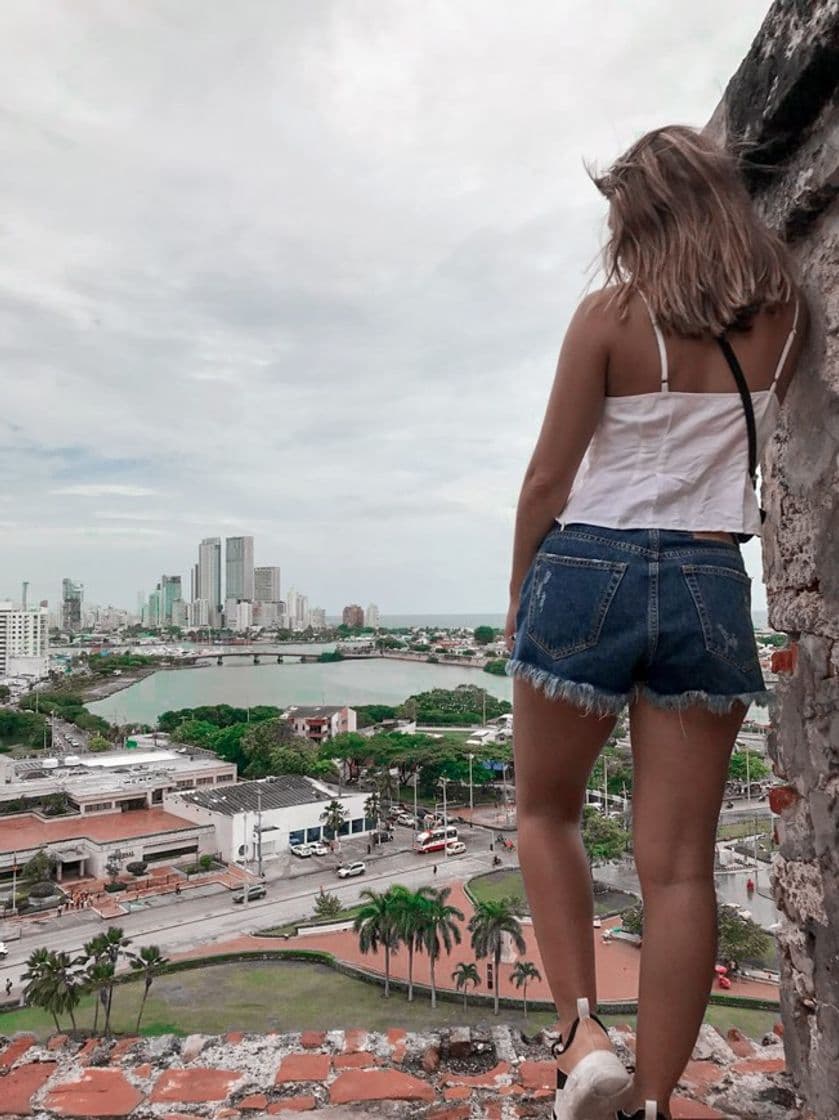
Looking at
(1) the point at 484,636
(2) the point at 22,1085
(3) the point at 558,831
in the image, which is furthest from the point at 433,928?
(1) the point at 484,636

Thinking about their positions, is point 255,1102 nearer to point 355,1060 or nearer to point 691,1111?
point 355,1060

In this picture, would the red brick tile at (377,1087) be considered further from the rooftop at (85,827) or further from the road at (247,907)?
the rooftop at (85,827)

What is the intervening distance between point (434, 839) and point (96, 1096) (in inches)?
609

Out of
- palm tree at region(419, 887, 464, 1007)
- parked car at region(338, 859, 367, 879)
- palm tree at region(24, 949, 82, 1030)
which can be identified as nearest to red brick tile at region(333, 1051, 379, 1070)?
palm tree at region(24, 949, 82, 1030)

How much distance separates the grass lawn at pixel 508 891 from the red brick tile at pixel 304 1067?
1074 centimetres

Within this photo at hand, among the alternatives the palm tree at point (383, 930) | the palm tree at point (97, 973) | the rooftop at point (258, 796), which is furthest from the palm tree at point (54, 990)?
the rooftop at point (258, 796)

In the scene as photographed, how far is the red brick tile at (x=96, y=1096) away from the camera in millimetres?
1717

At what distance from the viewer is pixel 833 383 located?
92 centimetres

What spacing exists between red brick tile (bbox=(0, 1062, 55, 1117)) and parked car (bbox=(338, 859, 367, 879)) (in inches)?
519

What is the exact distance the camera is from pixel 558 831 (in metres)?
0.93

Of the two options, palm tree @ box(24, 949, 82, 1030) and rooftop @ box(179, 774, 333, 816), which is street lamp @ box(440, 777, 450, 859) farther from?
palm tree @ box(24, 949, 82, 1030)

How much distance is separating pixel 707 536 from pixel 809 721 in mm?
309

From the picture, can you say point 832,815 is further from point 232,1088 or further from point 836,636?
point 232,1088

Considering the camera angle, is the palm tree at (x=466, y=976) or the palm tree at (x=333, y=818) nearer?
the palm tree at (x=466, y=976)
